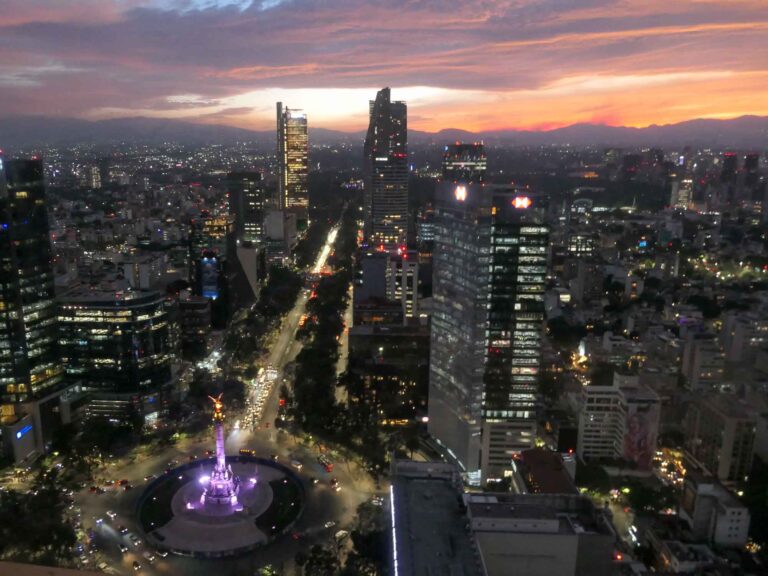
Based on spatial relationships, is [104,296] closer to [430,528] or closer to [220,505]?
[220,505]

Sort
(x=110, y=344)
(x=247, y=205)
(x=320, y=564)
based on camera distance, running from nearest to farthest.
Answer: (x=320, y=564) < (x=110, y=344) < (x=247, y=205)

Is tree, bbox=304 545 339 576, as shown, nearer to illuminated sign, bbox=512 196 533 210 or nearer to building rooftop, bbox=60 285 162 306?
illuminated sign, bbox=512 196 533 210

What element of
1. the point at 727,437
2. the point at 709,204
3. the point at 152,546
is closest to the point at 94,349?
the point at 152,546

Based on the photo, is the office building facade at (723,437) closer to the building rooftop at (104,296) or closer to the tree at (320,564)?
the tree at (320,564)

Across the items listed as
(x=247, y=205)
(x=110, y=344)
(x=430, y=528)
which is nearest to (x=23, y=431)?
(x=110, y=344)

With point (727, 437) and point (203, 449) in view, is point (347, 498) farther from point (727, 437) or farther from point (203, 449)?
point (727, 437)

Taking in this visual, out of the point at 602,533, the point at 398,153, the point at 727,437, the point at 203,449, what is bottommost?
the point at 203,449

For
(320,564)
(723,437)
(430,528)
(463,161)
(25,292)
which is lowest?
(320,564)
